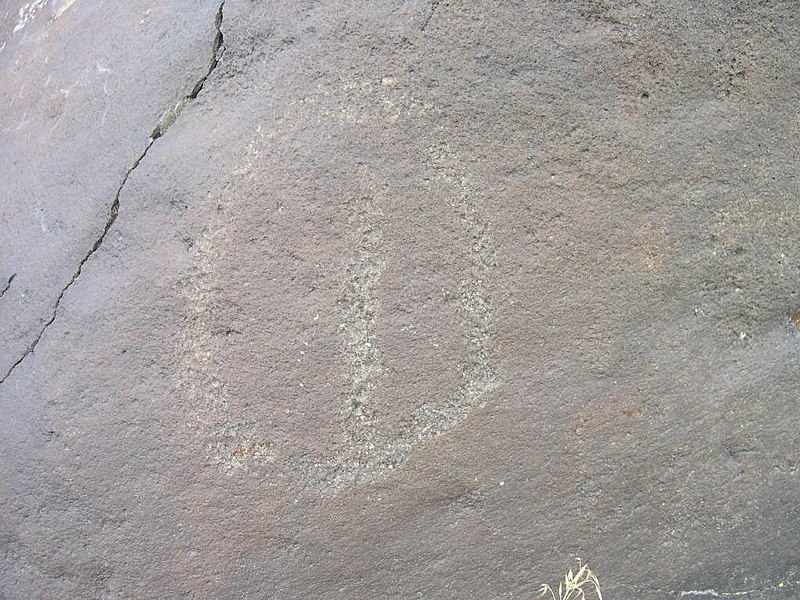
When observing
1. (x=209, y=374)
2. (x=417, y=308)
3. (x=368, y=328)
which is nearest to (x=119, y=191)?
(x=209, y=374)

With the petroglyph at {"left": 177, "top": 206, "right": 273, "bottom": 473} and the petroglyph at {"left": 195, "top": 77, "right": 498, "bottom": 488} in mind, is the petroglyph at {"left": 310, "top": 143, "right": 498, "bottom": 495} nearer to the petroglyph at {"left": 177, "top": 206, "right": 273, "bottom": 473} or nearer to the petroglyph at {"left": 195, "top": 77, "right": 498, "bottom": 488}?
the petroglyph at {"left": 195, "top": 77, "right": 498, "bottom": 488}

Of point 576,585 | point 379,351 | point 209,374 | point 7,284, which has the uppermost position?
point 7,284

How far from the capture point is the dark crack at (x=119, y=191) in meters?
2.24

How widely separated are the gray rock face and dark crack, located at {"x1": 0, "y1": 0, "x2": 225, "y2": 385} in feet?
0.04

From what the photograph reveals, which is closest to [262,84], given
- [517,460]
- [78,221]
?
[78,221]

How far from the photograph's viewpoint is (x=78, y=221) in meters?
2.34

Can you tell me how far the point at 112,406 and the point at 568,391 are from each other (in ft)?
5.47

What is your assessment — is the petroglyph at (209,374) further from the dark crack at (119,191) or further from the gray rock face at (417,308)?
the dark crack at (119,191)

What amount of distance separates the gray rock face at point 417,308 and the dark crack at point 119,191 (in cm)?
1

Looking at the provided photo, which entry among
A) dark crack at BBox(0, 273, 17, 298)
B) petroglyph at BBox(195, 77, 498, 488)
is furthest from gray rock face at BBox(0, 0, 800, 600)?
dark crack at BBox(0, 273, 17, 298)

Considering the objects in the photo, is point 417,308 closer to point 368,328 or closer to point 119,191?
point 368,328

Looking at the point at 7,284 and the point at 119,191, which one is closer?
the point at 119,191

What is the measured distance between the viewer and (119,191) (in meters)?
2.29

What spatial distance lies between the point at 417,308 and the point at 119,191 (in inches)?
46.4
